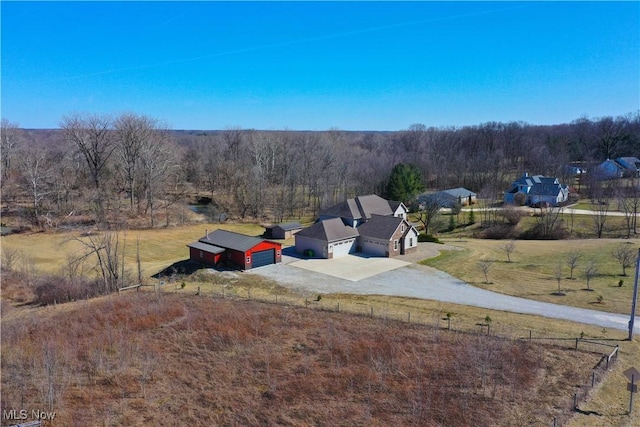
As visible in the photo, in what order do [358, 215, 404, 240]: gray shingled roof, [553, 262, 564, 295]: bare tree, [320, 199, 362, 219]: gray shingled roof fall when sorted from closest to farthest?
1. [553, 262, 564, 295]: bare tree
2. [358, 215, 404, 240]: gray shingled roof
3. [320, 199, 362, 219]: gray shingled roof

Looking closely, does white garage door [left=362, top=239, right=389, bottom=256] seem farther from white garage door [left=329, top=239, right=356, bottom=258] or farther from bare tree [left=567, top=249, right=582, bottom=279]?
bare tree [left=567, top=249, right=582, bottom=279]

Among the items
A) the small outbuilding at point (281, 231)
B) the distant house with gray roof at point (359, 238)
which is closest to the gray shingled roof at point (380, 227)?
the distant house with gray roof at point (359, 238)

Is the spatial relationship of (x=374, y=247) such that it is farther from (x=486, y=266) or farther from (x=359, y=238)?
(x=486, y=266)

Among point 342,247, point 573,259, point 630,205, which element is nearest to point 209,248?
point 342,247

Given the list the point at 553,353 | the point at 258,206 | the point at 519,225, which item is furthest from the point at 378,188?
the point at 553,353

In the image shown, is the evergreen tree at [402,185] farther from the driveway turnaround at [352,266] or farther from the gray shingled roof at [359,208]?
the driveway turnaround at [352,266]

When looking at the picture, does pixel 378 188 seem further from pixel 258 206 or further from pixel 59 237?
pixel 59 237

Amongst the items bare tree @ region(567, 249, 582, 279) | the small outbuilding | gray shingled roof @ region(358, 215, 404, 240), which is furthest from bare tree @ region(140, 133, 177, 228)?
bare tree @ region(567, 249, 582, 279)
